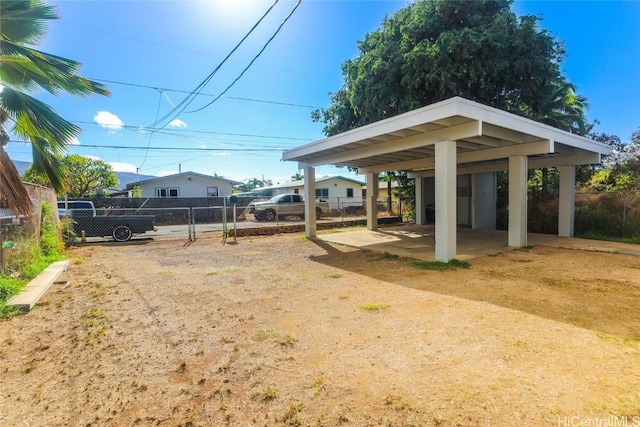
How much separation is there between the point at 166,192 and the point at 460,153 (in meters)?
23.0

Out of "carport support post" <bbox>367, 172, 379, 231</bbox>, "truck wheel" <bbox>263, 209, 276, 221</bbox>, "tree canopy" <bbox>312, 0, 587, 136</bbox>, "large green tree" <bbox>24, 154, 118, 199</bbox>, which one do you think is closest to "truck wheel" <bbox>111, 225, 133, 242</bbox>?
"truck wheel" <bbox>263, 209, 276, 221</bbox>

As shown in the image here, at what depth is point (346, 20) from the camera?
8992 mm

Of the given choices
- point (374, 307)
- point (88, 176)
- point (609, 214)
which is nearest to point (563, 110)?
point (609, 214)

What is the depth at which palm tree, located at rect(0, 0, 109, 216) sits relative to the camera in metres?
4.62

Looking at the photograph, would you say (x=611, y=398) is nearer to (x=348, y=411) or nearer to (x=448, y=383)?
(x=448, y=383)

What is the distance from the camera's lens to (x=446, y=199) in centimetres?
677

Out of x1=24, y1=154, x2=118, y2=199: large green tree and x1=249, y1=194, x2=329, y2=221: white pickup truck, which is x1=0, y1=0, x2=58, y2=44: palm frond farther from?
x1=24, y1=154, x2=118, y2=199: large green tree

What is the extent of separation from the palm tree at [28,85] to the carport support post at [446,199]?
700 centimetres

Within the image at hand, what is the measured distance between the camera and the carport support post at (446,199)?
267 inches

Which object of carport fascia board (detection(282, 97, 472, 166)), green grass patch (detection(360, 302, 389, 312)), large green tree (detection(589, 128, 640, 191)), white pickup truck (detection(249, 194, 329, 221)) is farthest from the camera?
white pickup truck (detection(249, 194, 329, 221))

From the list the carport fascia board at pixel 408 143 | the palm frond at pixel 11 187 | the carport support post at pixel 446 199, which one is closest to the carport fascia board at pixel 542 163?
the carport fascia board at pixel 408 143

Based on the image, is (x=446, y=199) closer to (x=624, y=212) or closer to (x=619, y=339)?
(x=619, y=339)

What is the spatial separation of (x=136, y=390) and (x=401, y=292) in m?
3.77

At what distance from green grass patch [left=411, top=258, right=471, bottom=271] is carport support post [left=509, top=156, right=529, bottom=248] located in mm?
3079
